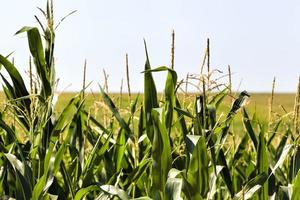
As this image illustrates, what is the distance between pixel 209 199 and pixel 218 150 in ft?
0.59

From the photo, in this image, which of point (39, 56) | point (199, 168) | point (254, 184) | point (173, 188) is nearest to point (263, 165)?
point (254, 184)

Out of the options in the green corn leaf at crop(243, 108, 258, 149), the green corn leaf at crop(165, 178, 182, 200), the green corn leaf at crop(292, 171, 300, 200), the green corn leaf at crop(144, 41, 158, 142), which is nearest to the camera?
the green corn leaf at crop(165, 178, 182, 200)

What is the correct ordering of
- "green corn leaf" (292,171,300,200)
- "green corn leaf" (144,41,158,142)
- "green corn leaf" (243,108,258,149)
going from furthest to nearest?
"green corn leaf" (243,108,258,149) < "green corn leaf" (144,41,158,142) < "green corn leaf" (292,171,300,200)

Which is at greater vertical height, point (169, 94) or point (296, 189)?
point (169, 94)

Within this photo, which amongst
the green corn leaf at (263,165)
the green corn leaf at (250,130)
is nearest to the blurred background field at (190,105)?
the green corn leaf at (250,130)

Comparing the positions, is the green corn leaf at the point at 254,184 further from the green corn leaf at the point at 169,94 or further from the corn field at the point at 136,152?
the green corn leaf at the point at 169,94

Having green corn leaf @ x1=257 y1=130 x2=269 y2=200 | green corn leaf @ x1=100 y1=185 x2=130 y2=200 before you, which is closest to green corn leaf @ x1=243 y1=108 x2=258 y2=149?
green corn leaf @ x1=257 y1=130 x2=269 y2=200

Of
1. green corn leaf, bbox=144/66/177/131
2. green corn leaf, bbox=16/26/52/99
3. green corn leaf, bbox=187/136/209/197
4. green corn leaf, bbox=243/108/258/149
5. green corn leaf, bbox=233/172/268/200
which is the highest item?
green corn leaf, bbox=16/26/52/99

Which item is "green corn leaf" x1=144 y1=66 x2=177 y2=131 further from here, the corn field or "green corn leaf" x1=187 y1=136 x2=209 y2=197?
"green corn leaf" x1=187 y1=136 x2=209 y2=197

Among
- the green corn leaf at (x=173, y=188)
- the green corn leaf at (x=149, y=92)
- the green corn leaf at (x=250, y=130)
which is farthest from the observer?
the green corn leaf at (x=250, y=130)

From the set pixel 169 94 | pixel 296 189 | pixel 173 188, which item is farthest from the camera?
pixel 169 94

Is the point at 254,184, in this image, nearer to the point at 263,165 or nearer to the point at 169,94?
the point at 263,165

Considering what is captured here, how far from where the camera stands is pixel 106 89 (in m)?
1.86

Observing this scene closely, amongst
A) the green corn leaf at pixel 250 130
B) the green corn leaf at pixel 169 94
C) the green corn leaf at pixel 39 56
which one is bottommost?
the green corn leaf at pixel 250 130
